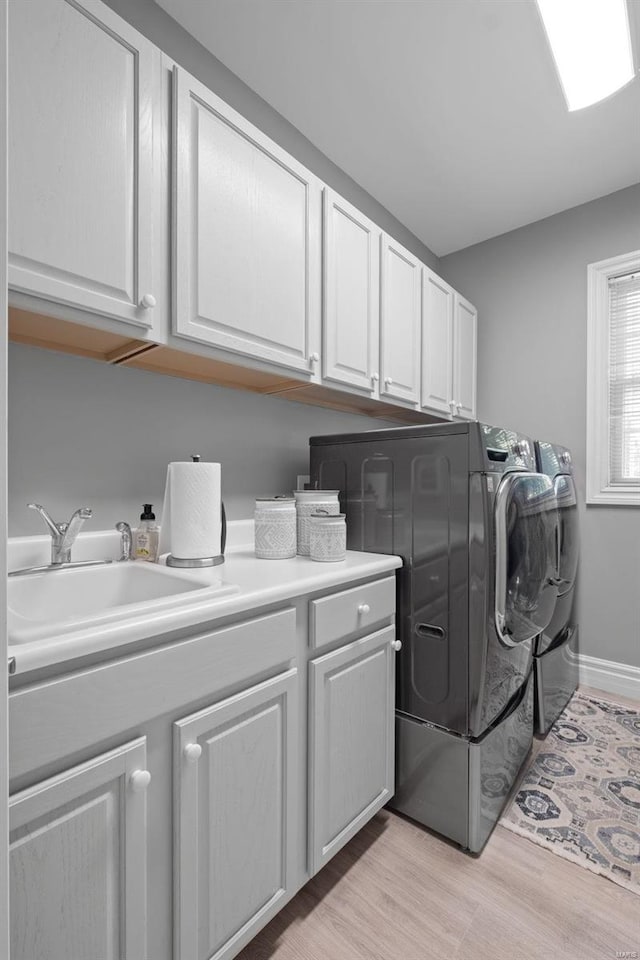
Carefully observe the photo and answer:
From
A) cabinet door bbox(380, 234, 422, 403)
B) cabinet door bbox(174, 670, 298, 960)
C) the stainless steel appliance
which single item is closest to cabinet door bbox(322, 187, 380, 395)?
cabinet door bbox(380, 234, 422, 403)

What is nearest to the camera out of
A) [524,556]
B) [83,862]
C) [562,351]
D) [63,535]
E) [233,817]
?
[83,862]

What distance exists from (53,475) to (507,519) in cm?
138

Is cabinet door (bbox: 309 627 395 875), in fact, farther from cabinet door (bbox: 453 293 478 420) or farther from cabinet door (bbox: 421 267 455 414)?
cabinet door (bbox: 453 293 478 420)

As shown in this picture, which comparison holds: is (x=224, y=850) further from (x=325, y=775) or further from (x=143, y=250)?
(x=143, y=250)

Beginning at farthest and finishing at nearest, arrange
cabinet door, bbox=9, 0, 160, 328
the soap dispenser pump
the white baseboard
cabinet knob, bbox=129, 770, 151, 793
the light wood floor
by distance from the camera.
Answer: the white baseboard, the soap dispenser pump, the light wood floor, cabinet door, bbox=9, 0, 160, 328, cabinet knob, bbox=129, 770, 151, 793

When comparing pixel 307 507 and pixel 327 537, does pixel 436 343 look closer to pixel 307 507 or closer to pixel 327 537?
pixel 307 507

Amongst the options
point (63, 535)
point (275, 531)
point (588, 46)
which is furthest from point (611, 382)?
point (63, 535)

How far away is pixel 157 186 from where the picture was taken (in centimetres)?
115

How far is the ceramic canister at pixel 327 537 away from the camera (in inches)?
58.2

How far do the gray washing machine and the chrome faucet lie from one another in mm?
1692

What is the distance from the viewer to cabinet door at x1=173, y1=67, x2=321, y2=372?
1216mm

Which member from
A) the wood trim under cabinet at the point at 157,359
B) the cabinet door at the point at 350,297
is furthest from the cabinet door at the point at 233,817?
the cabinet door at the point at 350,297

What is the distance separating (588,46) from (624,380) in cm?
159

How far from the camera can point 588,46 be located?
1681 millimetres
